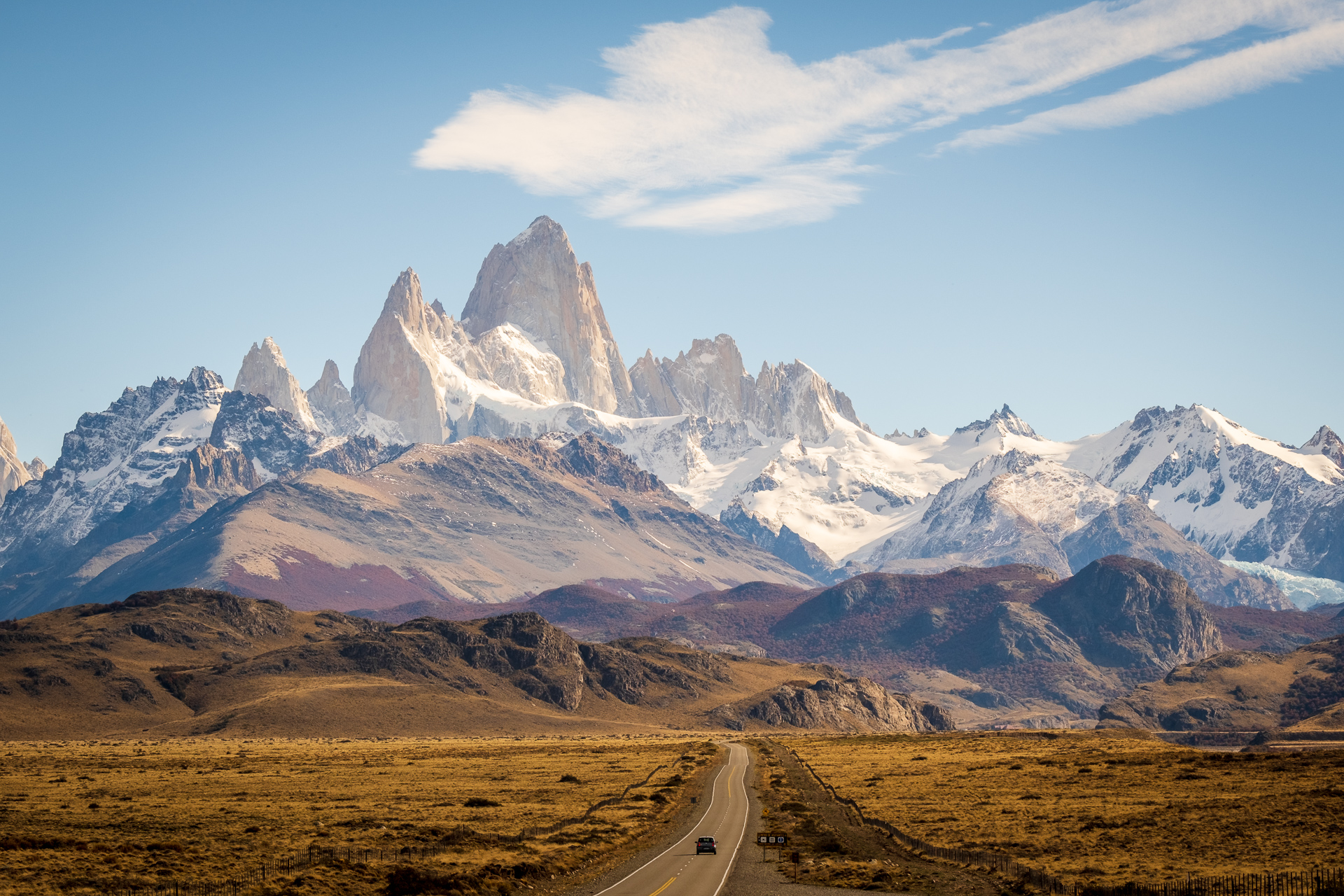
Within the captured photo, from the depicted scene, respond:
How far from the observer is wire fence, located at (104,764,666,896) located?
200 feet

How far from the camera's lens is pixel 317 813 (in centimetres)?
9806

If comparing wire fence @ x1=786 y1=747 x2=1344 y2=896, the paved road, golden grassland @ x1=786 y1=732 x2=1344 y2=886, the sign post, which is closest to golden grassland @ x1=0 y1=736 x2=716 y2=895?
the paved road

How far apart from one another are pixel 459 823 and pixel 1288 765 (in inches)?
2454

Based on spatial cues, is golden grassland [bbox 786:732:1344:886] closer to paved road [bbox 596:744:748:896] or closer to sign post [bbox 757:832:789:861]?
sign post [bbox 757:832:789:861]

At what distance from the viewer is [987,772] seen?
12700cm

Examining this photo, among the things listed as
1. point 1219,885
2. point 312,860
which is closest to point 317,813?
point 312,860

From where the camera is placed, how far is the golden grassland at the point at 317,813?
66.4m

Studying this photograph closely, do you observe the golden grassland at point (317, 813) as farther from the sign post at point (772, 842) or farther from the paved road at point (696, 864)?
the sign post at point (772, 842)

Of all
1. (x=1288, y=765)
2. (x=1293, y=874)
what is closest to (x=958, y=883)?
(x=1293, y=874)

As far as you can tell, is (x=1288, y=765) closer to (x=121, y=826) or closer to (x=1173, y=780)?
(x=1173, y=780)

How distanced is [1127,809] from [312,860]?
165 ft

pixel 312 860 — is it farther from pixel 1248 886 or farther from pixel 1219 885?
pixel 1248 886

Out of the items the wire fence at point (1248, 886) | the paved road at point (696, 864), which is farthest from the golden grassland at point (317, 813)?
the wire fence at point (1248, 886)

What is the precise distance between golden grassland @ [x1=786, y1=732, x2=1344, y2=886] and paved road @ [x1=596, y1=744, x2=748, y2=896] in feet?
33.9
